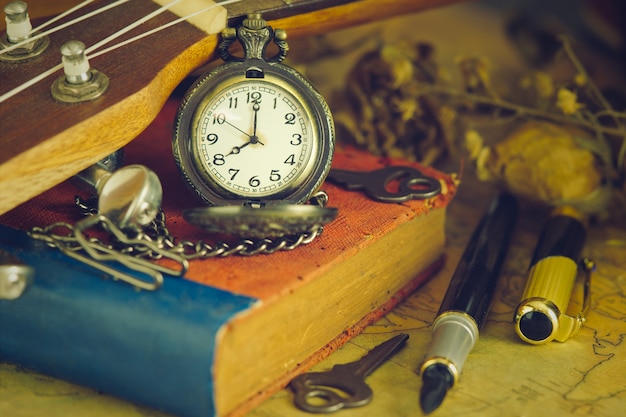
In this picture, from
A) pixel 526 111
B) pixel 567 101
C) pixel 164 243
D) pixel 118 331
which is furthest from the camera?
pixel 526 111

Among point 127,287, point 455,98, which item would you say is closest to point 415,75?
point 455,98

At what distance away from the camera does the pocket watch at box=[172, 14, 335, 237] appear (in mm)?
1420

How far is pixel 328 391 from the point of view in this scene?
132 cm

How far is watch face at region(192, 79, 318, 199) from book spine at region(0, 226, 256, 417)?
23 cm

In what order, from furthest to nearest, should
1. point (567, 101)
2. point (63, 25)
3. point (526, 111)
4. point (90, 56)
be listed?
point (526, 111), point (567, 101), point (63, 25), point (90, 56)

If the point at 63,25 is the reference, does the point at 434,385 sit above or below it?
below

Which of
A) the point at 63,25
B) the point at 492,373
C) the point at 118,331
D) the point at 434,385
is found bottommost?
the point at 118,331

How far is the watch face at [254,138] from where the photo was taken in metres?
1.42

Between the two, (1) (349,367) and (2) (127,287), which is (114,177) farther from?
(1) (349,367)

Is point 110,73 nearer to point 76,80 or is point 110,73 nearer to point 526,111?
point 76,80

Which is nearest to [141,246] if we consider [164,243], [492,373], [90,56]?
[164,243]

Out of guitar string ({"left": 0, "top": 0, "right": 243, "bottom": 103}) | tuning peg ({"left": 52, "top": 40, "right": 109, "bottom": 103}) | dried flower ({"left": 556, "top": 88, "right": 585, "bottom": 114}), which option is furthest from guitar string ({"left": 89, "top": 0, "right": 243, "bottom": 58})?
dried flower ({"left": 556, "top": 88, "right": 585, "bottom": 114})

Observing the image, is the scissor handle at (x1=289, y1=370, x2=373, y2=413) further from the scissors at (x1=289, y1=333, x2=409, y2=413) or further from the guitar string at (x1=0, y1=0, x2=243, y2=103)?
the guitar string at (x1=0, y1=0, x2=243, y2=103)

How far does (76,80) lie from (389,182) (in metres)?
0.61
